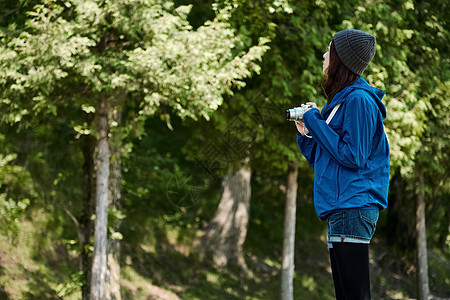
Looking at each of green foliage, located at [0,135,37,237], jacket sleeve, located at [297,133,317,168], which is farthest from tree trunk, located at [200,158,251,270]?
jacket sleeve, located at [297,133,317,168]

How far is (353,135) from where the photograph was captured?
8.52 feet

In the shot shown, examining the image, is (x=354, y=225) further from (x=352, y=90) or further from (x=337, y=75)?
(x=337, y=75)

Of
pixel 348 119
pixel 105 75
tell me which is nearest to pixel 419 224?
pixel 105 75

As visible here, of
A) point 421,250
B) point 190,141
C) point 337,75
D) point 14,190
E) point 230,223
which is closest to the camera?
point 337,75

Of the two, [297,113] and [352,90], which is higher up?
[352,90]

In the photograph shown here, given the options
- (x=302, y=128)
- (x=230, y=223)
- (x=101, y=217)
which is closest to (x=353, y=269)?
(x=302, y=128)

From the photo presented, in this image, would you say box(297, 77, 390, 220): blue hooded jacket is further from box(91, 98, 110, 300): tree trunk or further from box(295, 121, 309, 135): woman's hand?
box(91, 98, 110, 300): tree trunk

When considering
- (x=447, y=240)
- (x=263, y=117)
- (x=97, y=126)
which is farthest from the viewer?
(x=447, y=240)

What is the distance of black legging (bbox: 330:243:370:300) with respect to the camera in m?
2.61

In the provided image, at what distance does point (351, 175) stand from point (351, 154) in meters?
0.11

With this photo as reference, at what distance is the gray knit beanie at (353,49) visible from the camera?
2777mm

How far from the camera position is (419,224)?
13758 mm

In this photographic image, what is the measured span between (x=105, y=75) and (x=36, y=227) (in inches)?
224

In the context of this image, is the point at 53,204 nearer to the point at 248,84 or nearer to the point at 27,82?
the point at 248,84
